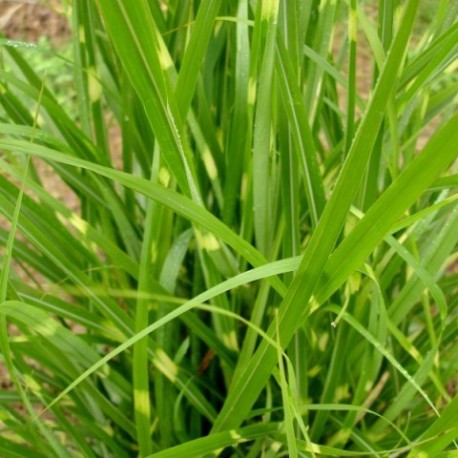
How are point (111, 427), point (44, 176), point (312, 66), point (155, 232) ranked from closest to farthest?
1. point (155, 232)
2. point (312, 66)
3. point (111, 427)
4. point (44, 176)

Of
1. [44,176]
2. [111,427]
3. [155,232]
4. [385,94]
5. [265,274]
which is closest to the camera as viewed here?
[385,94]

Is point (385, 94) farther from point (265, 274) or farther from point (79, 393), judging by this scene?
point (79, 393)

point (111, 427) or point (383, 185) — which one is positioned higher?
point (383, 185)

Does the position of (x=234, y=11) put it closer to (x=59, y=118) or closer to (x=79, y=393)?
(x=59, y=118)

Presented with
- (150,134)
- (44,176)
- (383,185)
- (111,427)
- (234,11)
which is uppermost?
(234,11)

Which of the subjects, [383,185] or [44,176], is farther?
[44,176]

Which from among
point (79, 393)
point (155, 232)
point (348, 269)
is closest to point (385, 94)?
point (348, 269)
